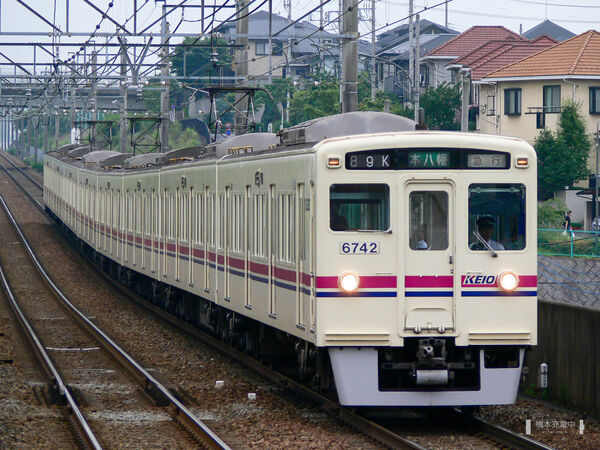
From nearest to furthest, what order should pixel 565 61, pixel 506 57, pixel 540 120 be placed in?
pixel 565 61
pixel 540 120
pixel 506 57

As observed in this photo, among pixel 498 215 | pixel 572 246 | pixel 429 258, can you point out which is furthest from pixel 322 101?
pixel 429 258

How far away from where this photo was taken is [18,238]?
38.4 m

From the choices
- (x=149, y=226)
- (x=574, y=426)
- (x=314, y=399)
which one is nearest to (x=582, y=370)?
(x=574, y=426)

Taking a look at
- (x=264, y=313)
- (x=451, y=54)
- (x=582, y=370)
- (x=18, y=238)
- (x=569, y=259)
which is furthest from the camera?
(x=451, y=54)

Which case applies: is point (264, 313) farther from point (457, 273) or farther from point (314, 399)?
point (457, 273)

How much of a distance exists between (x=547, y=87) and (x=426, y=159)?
36839mm

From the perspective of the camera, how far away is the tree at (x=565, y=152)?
42.7 meters

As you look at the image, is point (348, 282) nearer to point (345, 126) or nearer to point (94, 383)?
point (345, 126)

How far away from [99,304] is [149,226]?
3105 mm

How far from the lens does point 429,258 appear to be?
9625mm

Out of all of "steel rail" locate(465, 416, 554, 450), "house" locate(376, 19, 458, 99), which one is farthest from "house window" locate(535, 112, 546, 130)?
"steel rail" locate(465, 416, 554, 450)

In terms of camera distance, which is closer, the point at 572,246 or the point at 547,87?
the point at 572,246

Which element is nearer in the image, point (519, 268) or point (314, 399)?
point (519, 268)

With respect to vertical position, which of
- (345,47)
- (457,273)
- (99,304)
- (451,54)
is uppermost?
(451,54)
